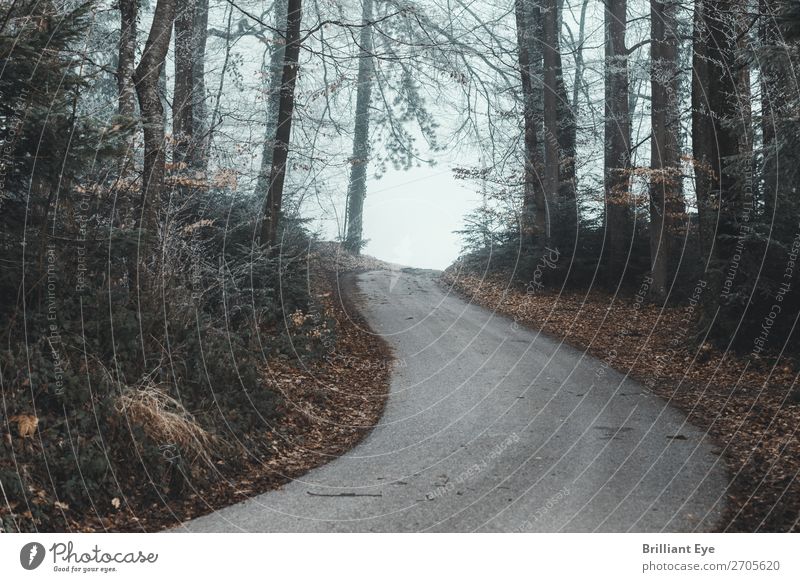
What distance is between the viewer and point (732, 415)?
389 inches

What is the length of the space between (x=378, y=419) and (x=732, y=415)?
486 centimetres

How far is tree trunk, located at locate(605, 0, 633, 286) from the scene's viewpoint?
19.3 metres

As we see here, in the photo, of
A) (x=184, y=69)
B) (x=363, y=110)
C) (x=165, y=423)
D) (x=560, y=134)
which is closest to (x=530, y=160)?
(x=560, y=134)

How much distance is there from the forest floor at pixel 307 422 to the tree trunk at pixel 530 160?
237 inches

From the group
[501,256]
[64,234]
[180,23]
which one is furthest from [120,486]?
[501,256]

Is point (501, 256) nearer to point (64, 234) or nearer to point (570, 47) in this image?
point (570, 47)

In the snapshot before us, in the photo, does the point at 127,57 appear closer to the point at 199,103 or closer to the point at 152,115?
the point at 152,115

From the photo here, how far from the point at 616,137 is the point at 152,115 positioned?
557 inches

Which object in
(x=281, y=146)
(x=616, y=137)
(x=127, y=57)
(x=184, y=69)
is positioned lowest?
(x=281, y=146)

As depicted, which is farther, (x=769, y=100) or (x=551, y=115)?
(x=551, y=115)

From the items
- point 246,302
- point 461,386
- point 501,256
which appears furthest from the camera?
point 501,256

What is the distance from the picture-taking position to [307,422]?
9508mm
